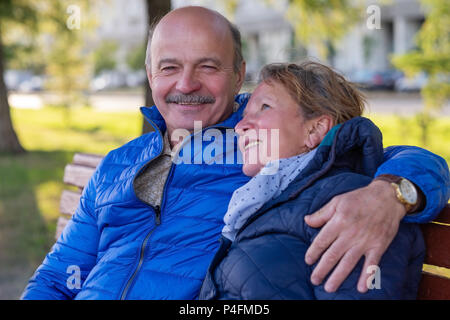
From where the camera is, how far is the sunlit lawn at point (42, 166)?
5363 millimetres

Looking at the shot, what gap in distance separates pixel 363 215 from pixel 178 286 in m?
0.83

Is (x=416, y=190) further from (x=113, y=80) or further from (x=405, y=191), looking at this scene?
(x=113, y=80)

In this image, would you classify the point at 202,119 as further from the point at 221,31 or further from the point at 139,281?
the point at 139,281

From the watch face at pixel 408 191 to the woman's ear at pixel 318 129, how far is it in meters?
0.38

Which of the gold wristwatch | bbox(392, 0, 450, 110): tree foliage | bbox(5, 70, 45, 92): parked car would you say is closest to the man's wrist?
the gold wristwatch

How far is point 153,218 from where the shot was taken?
Result: 7.43 ft

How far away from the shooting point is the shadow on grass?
5004mm

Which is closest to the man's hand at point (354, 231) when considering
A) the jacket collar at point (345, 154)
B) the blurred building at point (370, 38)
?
the jacket collar at point (345, 154)

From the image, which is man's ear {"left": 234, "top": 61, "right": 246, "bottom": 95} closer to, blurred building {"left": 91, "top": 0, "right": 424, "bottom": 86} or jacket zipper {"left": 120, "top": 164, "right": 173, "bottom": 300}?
jacket zipper {"left": 120, "top": 164, "right": 173, "bottom": 300}

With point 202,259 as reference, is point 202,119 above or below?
above

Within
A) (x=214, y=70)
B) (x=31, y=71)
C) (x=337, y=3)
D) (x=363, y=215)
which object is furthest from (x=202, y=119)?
(x=31, y=71)

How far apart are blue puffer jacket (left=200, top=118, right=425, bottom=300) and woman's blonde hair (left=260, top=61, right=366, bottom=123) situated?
0.50 ft

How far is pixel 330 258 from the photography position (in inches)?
A: 63.3

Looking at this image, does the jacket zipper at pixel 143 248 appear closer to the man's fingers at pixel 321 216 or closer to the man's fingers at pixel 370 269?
the man's fingers at pixel 321 216
